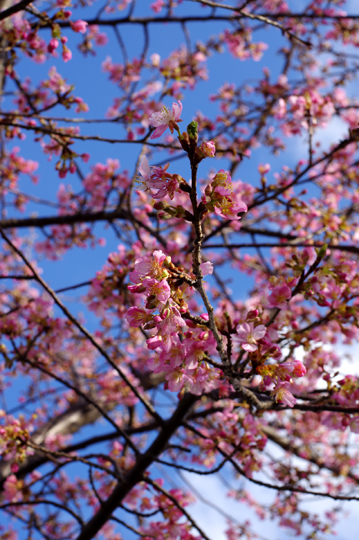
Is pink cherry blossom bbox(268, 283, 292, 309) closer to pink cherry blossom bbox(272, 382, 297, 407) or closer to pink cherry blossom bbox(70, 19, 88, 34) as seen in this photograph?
pink cherry blossom bbox(272, 382, 297, 407)

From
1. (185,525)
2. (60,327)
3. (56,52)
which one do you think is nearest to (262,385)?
(185,525)

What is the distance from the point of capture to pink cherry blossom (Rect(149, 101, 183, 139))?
3.61 feet

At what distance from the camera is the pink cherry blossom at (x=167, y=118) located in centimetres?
110

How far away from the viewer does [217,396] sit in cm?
190

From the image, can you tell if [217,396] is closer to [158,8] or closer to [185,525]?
[185,525]

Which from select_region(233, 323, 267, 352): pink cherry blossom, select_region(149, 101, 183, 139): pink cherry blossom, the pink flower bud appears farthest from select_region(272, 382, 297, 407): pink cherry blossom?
select_region(149, 101, 183, 139): pink cherry blossom

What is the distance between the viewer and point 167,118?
1113 mm

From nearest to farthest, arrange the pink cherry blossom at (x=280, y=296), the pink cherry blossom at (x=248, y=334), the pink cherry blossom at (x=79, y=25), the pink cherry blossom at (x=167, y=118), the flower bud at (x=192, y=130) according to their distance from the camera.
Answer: the flower bud at (x=192, y=130) → the pink cherry blossom at (x=167, y=118) → the pink cherry blossom at (x=248, y=334) → the pink cherry blossom at (x=280, y=296) → the pink cherry blossom at (x=79, y=25)

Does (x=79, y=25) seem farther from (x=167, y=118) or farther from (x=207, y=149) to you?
(x=207, y=149)

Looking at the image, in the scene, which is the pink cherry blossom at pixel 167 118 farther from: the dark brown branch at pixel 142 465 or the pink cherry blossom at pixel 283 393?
the dark brown branch at pixel 142 465

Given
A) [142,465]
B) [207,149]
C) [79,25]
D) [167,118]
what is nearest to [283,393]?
[207,149]

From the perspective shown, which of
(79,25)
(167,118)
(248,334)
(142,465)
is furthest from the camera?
(79,25)

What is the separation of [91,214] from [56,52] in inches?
61.6

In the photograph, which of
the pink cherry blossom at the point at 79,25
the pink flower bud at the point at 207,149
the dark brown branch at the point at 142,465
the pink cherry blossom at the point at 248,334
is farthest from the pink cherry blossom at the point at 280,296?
the pink cherry blossom at the point at 79,25
